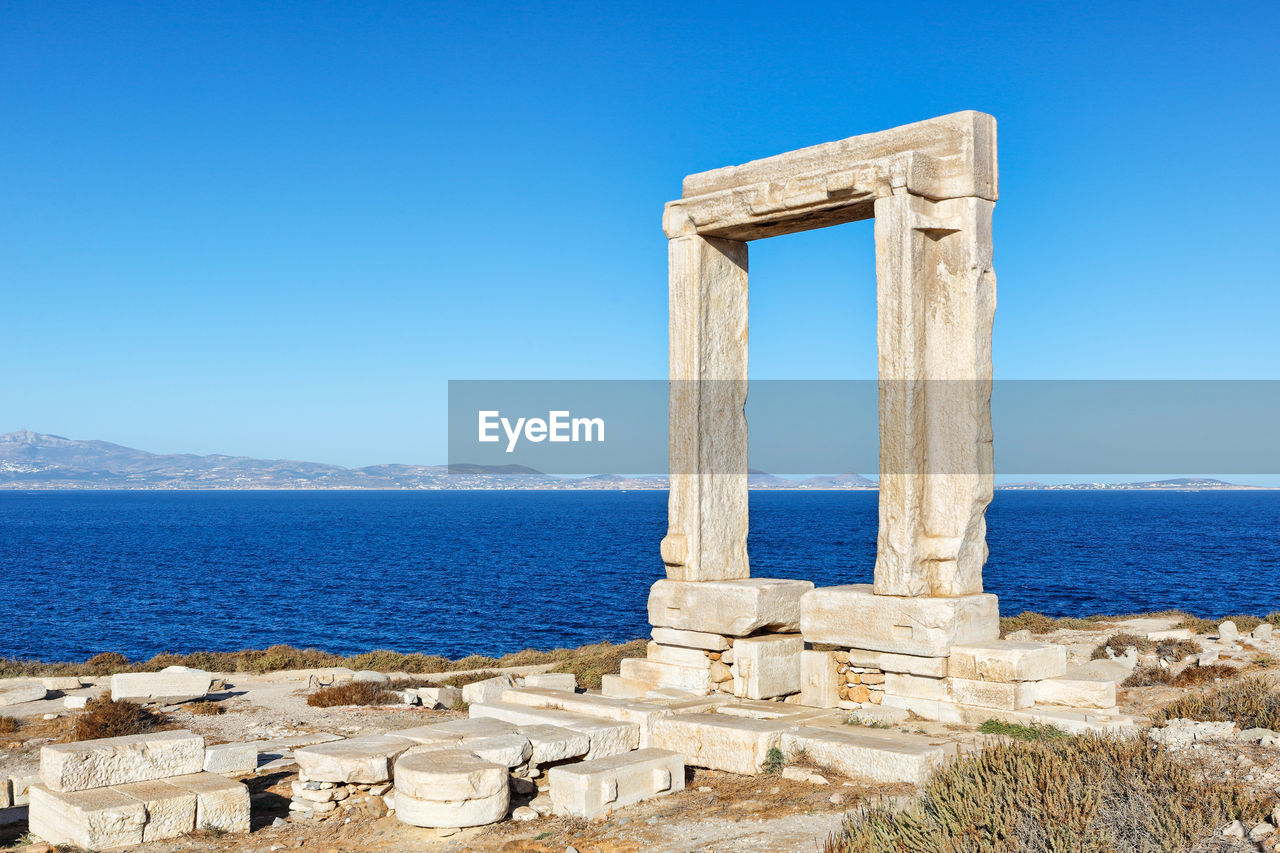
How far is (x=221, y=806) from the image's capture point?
777 centimetres

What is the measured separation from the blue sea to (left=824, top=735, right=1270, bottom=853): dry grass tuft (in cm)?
2242

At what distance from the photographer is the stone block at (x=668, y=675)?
11.0 m

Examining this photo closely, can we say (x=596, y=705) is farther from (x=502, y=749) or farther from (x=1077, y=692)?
(x=1077, y=692)

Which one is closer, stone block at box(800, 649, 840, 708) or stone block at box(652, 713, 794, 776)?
stone block at box(652, 713, 794, 776)

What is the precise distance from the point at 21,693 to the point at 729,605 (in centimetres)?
981

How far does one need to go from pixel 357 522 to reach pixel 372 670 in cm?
11164

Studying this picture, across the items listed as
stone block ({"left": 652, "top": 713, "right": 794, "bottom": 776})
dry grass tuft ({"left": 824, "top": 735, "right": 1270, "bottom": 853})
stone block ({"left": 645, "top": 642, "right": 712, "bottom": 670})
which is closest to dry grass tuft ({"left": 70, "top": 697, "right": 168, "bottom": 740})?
stone block ({"left": 645, "top": 642, "right": 712, "bottom": 670})

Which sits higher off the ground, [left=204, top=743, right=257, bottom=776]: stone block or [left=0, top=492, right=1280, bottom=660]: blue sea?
[left=204, top=743, right=257, bottom=776]: stone block

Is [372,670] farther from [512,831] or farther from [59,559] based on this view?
[59,559]

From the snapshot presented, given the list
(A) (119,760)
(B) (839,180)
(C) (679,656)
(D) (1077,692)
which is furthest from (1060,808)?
(A) (119,760)

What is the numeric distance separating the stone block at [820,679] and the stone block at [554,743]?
2.50m

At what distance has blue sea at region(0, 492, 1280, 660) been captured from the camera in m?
36.2

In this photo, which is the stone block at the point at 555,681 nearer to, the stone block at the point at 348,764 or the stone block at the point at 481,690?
the stone block at the point at 481,690

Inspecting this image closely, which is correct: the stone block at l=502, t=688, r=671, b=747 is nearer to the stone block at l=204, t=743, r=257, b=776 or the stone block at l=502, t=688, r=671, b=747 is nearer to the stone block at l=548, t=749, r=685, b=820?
the stone block at l=548, t=749, r=685, b=820
